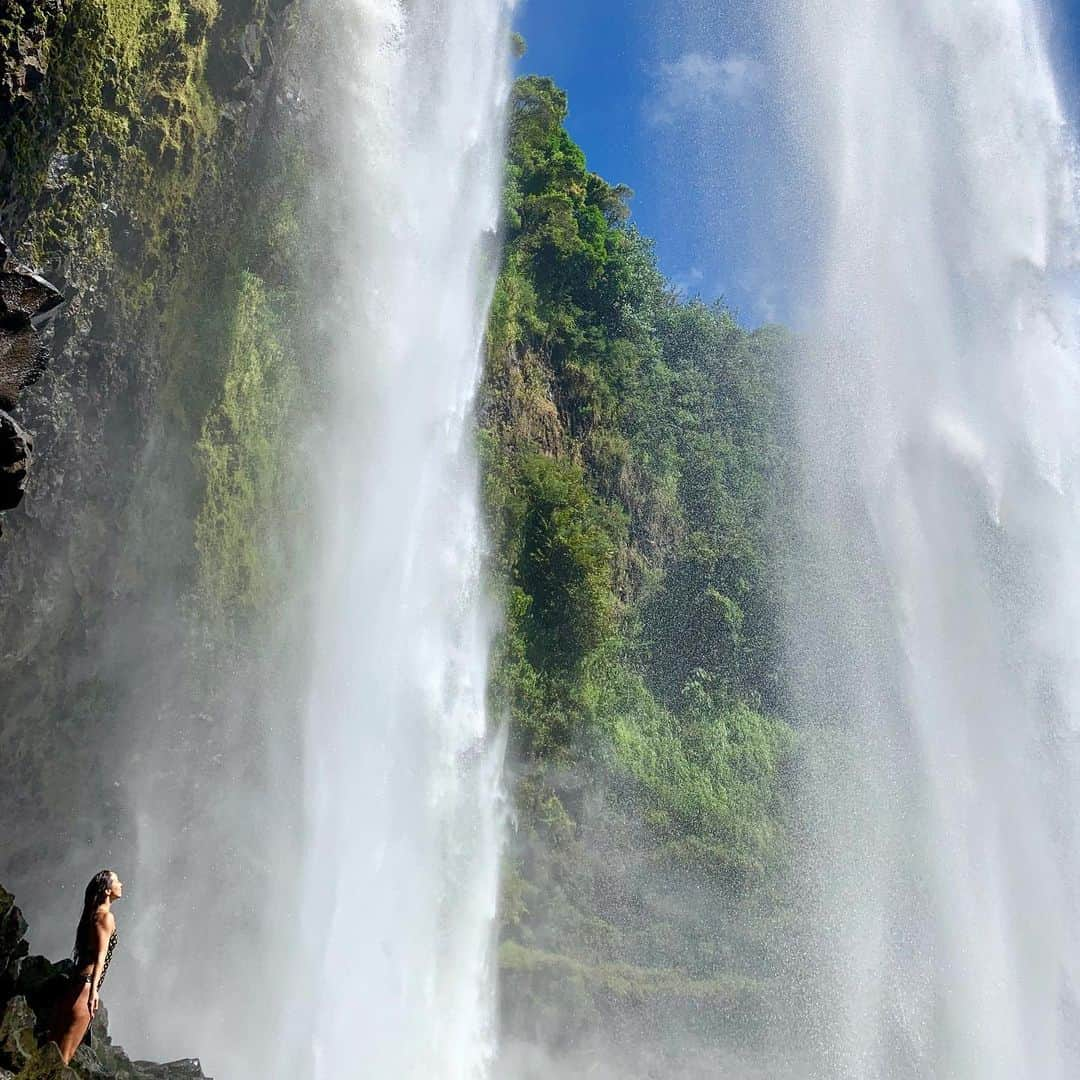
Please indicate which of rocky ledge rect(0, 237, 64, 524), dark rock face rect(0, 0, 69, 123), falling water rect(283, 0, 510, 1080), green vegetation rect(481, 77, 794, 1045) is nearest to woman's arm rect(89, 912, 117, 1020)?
rocky ledge rect(0, 237, 64, 524)

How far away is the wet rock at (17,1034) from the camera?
19.1 ft

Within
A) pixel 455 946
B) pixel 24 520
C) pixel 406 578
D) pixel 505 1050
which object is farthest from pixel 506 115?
pixel 505 1050

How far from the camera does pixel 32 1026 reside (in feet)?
20.2

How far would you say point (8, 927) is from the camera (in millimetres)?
6445

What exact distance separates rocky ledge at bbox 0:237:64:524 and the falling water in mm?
7316

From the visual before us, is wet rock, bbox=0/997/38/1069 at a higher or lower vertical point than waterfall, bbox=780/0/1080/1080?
lower

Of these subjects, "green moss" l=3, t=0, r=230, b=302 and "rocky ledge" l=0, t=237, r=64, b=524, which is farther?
"green moss" l=3, t=0, r=230, b=302

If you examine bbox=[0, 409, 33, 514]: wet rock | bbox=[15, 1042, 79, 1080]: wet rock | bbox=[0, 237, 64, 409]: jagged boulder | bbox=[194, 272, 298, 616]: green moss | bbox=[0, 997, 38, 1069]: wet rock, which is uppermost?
bbox=[194, 272, 298, 616]: green moss

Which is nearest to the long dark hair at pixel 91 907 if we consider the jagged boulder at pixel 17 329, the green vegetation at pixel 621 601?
the jagged boulder at pixel 17 329

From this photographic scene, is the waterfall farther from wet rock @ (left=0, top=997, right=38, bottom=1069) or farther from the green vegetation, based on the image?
wet rock @ (left=0, top=997, right=38, bottom=1069)

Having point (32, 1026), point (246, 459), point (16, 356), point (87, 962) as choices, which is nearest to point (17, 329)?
point (16, 356)

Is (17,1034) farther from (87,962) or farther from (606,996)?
(606,996)

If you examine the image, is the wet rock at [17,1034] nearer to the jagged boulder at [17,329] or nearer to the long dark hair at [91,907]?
the long dark hair at [91,907]

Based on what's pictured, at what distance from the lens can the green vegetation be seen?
62.5 ft
